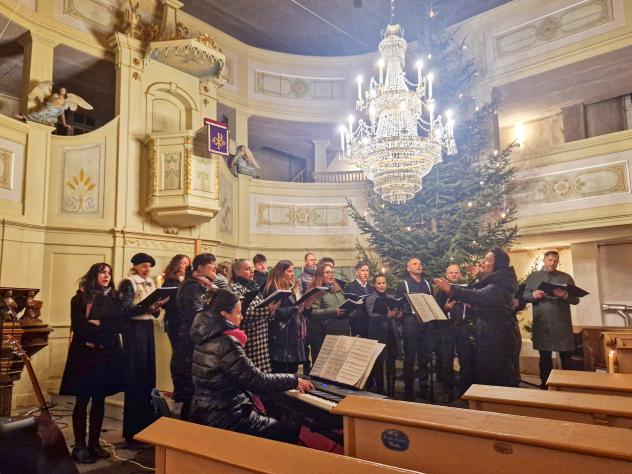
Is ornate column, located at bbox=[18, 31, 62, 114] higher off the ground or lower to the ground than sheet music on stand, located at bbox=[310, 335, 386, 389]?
higher

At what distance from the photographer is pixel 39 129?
6.98 m

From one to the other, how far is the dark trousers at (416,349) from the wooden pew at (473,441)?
3337mm

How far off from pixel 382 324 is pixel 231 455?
385 cm

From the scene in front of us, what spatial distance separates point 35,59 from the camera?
727 centimetres

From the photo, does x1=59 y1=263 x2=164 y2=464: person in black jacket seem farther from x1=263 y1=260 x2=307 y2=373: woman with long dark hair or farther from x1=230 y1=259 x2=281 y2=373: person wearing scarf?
x1=263 y1=260 x2=307 y2=373: woman with long dark hair

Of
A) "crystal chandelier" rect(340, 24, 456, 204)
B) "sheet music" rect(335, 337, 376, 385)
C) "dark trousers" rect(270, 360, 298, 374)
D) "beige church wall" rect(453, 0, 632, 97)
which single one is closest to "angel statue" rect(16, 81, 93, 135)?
"crystal chandelier" rect(340, 24, 456, 204)

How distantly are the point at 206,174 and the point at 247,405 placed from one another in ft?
20.5

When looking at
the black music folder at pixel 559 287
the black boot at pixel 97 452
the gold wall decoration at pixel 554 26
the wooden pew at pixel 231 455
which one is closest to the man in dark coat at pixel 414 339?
the black music folder at pixel 559 287

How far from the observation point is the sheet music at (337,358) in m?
2.57

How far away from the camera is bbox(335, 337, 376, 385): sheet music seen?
95.3 inches

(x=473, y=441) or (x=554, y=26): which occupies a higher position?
(x=554, y=26)

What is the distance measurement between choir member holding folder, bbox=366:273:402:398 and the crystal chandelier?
1.25 m

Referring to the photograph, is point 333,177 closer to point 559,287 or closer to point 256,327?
point 559,287

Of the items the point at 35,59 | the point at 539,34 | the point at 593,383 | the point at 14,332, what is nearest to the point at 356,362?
the point at 593,383
